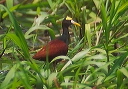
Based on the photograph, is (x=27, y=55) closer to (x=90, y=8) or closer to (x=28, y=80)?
(x=28, y=80)

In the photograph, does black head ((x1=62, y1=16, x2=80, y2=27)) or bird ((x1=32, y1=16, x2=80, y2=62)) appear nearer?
bird ((x1=32, y1=16, x2=80, y2=62))

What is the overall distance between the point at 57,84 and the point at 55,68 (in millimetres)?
713

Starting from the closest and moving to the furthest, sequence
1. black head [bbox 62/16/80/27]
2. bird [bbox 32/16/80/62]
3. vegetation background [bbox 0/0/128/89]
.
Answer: vegetation background [bbox 0/0/128/89] < bird [bbox 32/16/80/62] < black head [bbox 62/16/80/27]

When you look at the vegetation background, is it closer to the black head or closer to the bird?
the bird

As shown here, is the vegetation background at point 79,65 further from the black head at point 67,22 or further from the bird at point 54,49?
the black head at point 67,22

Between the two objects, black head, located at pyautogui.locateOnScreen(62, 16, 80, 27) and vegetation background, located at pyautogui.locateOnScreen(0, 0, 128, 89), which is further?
black head, located at pyautogui.locateOnScreen(62, 16, 80, 27)

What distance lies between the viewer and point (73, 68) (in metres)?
4.64

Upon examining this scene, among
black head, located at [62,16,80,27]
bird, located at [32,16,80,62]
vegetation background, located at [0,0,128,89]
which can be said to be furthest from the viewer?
black head, located at [62,16,80,27]

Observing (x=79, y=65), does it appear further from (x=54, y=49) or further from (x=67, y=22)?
(x=67, y=22)

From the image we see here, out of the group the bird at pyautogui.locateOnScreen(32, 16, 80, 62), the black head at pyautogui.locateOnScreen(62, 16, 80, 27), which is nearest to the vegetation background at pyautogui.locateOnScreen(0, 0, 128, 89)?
the bird at pyautogui.locateOnScreen(32, 16, 80, 62)

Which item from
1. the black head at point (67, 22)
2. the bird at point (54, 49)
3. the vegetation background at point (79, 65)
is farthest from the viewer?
the black head at point (67, 22)

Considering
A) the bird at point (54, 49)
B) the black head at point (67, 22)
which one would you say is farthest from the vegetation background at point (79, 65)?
the black head at point (67, 22)

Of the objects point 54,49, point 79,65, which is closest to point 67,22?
point 54,49

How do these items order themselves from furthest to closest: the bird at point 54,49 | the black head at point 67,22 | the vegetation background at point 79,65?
the black head at point 67,22 → the bird at point 54,49 → the vegetation background at point 79,65
